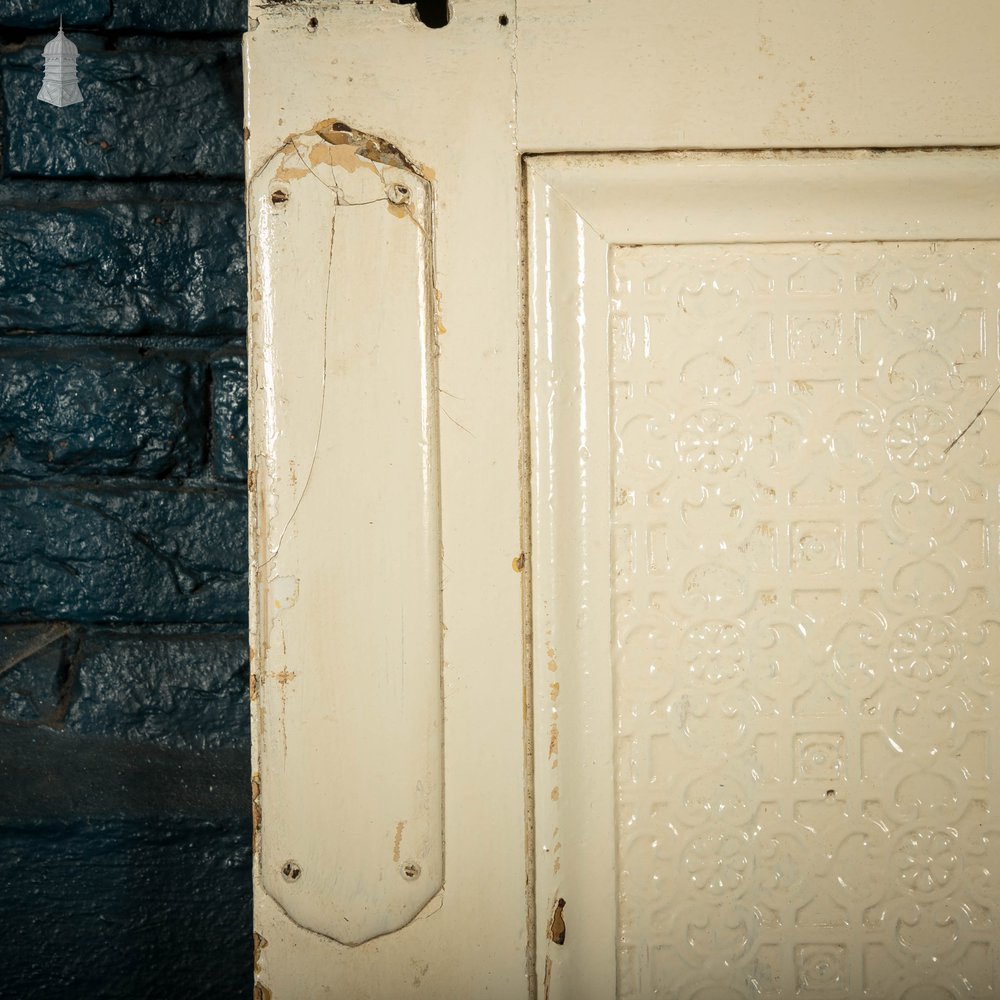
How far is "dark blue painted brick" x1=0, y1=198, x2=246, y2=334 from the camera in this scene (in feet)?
2.22

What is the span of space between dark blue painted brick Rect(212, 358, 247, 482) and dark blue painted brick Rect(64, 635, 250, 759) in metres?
0.16

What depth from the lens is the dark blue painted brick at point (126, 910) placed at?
2.25 ft

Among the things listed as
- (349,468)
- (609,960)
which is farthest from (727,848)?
(349,468)

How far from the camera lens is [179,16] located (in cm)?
67

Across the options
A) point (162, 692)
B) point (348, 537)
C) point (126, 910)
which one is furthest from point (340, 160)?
point (126, 910)

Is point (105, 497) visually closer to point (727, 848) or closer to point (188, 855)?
point (188, 855)

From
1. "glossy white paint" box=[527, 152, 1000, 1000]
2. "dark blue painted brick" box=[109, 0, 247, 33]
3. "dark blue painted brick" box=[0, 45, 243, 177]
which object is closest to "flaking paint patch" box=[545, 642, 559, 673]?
"glossy white paint" box=[527, 152, 1000, 1000]

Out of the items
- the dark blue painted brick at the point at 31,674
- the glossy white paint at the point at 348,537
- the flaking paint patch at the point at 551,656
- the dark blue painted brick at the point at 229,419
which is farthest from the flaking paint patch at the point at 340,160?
the dark blue painted brick at the point at 31,674

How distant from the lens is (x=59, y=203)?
68cm

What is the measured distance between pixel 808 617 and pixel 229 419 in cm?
51

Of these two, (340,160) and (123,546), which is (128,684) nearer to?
(123,546)

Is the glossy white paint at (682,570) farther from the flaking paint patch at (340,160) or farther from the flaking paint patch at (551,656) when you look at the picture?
the flaking paint patch at (340,160)

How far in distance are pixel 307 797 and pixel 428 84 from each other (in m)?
→ 0.50

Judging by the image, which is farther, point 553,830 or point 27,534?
point 27,534
